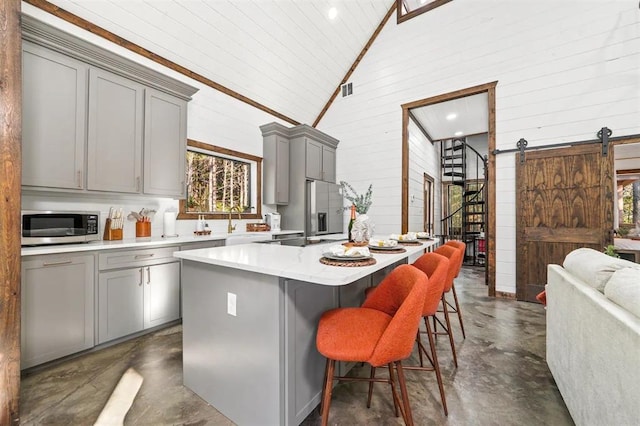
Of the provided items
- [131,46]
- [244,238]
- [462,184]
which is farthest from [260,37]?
[462,184]

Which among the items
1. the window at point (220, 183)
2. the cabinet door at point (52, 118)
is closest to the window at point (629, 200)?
the window at point (220, 183)

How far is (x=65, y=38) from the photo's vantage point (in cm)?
229

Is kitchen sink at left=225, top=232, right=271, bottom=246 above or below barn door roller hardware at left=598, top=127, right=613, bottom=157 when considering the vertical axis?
below

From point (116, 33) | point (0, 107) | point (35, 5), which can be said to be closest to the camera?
point (0, 107)

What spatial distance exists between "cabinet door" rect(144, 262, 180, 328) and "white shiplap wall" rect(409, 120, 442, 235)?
13.1 ft

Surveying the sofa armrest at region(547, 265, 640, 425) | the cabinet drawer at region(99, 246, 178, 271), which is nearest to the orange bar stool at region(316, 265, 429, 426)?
the sofa armrest at region(547, 265, 640, 425)

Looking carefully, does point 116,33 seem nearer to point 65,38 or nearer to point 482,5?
point 65,38

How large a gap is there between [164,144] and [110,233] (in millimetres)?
1119

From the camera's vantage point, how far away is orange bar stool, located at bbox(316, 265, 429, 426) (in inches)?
45.4

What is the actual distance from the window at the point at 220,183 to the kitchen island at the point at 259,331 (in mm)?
2233

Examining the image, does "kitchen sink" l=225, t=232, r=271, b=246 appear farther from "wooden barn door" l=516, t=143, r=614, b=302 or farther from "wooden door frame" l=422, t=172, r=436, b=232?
"wooden door frame" l=422, t=172, r=436, b=232

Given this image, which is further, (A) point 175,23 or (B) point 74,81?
(A) point 175,23

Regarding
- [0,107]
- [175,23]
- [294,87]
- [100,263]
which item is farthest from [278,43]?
[100,263]

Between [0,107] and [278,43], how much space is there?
3.45 metres
